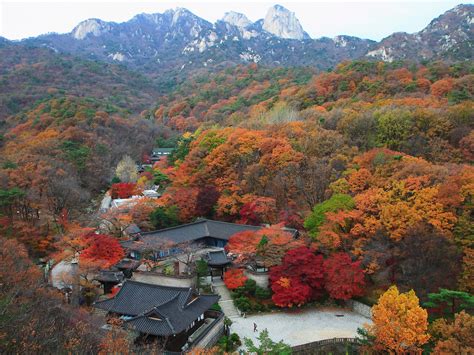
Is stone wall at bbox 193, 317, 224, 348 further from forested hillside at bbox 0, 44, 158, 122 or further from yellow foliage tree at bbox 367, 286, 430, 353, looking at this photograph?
forested hillside at bbox 0, 44, 158, 122

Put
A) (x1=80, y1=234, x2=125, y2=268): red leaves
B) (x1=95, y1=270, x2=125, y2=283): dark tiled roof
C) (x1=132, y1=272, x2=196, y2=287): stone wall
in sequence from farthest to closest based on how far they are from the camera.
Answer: (x1=80, y1=234, x2=125, y2=268): red leaves
(x1=95, y1=270, x2=125, y2=283): dark tiled roof
(x1=132, y1=272, x2=196, y2=287): stone wall

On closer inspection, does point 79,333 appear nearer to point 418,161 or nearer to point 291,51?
point 418,161

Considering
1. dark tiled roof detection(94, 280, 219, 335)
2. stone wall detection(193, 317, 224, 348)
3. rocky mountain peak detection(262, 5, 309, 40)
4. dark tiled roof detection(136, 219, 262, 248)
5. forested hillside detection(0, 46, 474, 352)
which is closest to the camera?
dark tiled roof detection(94, 280, 219, 335)

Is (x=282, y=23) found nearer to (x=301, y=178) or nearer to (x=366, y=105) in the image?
(x=366, y=105)

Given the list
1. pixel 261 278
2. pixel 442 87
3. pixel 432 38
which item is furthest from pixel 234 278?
pixel 432 38

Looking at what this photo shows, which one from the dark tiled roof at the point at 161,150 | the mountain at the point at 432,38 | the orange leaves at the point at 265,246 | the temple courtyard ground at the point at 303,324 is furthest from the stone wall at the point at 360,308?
the mountain at the point at 432,38

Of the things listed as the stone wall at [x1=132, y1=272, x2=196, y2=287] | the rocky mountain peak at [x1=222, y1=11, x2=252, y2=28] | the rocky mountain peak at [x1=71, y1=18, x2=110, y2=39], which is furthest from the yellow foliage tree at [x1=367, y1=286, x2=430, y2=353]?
the rocky mountain peak at [x1=71, y1=18, x2=110, y2=39]

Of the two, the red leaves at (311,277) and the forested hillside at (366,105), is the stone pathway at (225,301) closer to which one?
the red leaves at (311,277)
